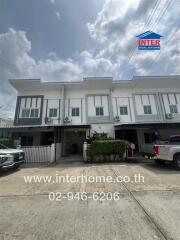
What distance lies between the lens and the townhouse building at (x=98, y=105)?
1520cm

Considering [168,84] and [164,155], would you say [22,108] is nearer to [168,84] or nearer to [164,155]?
[164,155]

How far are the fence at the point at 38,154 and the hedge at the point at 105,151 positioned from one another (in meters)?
3.26

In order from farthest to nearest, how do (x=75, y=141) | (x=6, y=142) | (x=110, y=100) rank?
(x=75, y=141)
(x=110, y=100)
(x=6, y=142)

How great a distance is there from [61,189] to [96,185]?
1298 mm

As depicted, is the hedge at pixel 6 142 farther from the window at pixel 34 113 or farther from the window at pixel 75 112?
the window at pixel 75 112

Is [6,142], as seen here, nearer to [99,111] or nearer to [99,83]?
[99,111]

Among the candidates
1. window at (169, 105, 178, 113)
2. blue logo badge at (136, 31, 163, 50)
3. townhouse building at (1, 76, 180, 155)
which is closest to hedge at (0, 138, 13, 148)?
townhouse building at (1, 76, 180, 155)

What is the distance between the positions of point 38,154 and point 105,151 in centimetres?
546

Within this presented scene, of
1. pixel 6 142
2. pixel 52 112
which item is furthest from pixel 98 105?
pixel 6 142

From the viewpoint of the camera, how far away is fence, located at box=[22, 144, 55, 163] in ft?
34.1

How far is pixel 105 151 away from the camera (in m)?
9.83

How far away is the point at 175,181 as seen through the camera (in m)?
5.02

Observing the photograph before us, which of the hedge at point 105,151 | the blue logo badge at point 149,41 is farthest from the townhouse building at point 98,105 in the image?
the blue logo badge at point 149,41

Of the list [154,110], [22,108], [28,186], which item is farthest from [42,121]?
[154,110]
